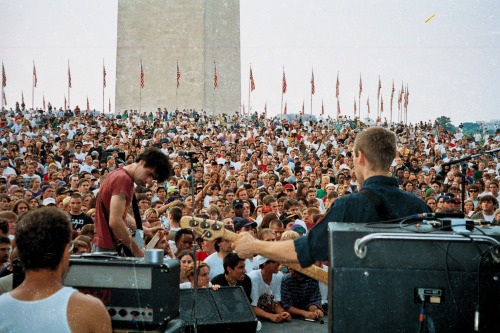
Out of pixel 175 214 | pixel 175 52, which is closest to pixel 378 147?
pixel 175 214

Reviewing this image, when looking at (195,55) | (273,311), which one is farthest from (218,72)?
(273,311)

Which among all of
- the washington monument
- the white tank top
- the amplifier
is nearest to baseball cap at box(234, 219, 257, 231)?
the amplifier

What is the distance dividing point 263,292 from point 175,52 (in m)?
39.1

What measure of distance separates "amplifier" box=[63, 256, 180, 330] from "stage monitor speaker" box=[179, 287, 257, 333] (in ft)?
5.43

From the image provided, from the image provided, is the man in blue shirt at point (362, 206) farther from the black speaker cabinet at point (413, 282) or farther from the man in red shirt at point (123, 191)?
the man in red shirt at point (123, 191)

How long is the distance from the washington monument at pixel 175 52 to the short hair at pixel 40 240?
134 ft

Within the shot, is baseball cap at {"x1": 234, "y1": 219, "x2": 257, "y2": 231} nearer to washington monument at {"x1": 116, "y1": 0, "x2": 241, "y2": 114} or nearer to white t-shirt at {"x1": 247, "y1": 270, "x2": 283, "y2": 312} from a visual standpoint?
white t-shirt at {"x1": 247, "y1": 270, "x2": 283, "y2": 312}

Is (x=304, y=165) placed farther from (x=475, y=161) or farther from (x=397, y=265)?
(x=397, y=265)

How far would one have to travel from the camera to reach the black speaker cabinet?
2.13 m

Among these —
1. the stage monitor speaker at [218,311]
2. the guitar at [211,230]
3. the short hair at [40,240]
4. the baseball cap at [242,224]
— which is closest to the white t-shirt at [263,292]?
the stage monitor speaker at [218,311]

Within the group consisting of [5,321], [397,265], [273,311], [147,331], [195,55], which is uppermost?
[195,55]

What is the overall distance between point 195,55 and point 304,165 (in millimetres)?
28575

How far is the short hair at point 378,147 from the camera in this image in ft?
9.81

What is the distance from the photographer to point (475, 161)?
17.8 meters
